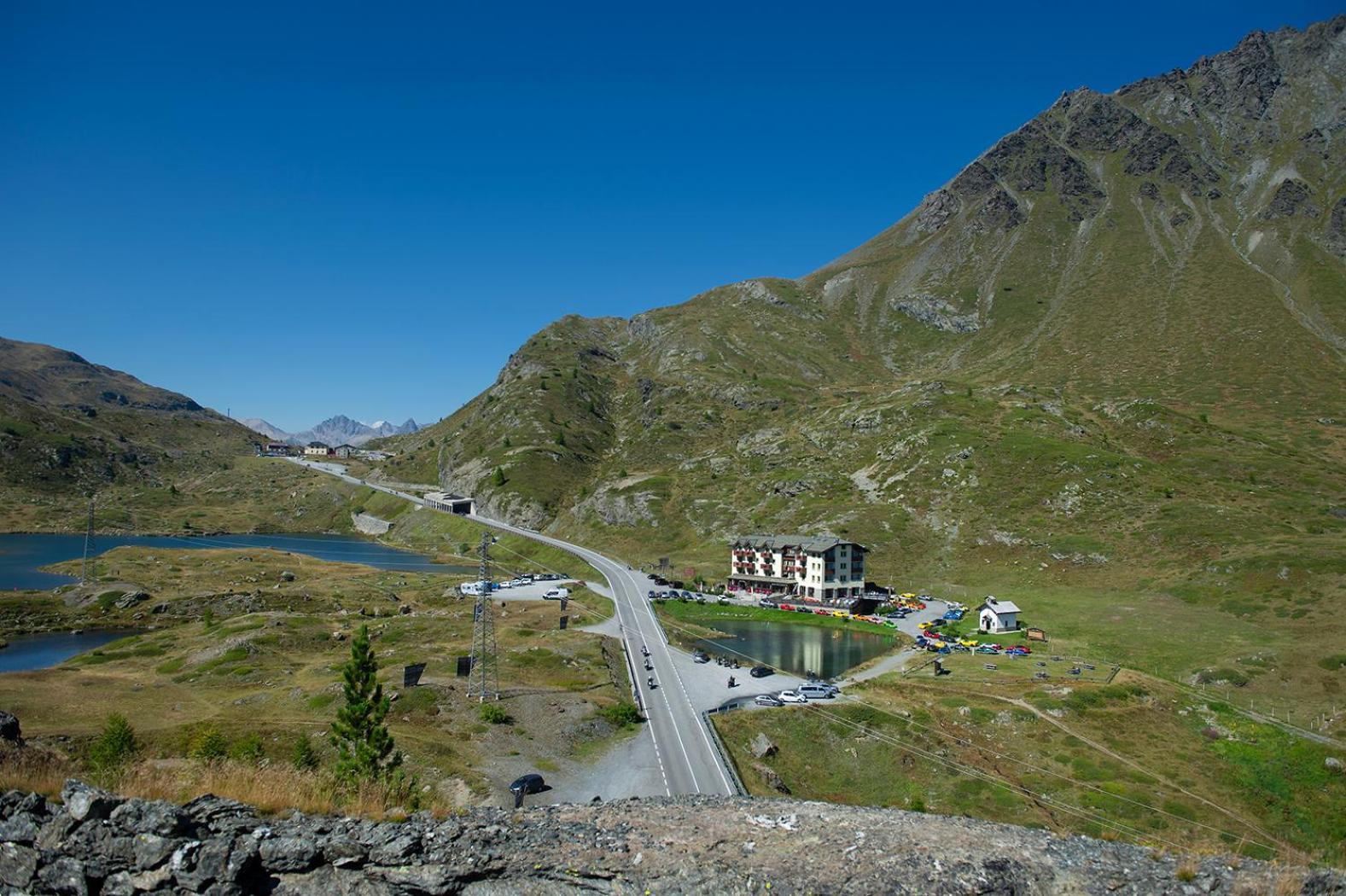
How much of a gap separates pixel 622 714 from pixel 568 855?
41983mm

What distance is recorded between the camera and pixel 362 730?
41.4 meters

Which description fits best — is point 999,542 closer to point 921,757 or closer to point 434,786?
point 921,757

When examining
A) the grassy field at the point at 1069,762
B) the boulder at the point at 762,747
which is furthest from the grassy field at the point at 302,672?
the grassy field at the point at 1069,762

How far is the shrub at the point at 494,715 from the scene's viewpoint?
52781 millimetres

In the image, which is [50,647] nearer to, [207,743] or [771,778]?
[207,743]

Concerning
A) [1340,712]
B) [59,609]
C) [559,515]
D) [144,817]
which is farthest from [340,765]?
[559,515]

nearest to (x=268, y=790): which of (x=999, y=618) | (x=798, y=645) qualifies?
(x=798, y=645)

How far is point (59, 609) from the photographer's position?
360 feet

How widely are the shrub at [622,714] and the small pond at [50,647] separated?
251 ft

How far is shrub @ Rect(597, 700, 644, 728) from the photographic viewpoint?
2183 inches

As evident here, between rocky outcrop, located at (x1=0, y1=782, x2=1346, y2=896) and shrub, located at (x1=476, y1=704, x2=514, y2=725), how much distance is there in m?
33.8

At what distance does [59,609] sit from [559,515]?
4309 inches

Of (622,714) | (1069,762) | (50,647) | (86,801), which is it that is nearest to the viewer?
(86,801)

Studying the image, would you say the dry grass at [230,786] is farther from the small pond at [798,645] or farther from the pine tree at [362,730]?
the small pond at [798,645]
